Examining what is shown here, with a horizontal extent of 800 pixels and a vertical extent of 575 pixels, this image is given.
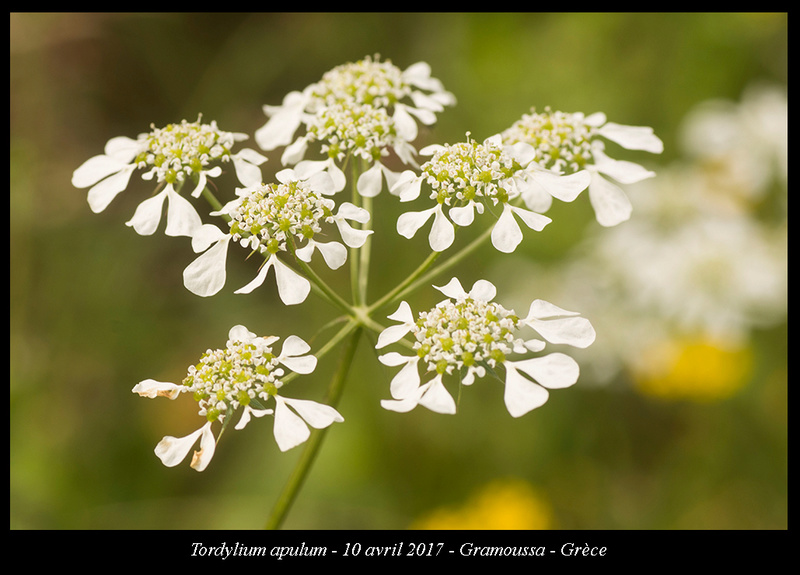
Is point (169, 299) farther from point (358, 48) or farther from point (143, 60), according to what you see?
point (358, 48)

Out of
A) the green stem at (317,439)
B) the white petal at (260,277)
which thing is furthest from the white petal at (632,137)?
the white petal at (260,277)

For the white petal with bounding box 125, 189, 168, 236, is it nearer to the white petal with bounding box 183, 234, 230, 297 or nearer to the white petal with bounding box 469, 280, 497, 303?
the white petal with bounding box 183, 234, 230, 297

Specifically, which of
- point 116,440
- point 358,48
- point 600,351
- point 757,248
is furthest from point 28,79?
point 757,248

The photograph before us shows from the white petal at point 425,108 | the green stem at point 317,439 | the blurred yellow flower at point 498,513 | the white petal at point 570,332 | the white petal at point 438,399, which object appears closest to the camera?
the white petal at point 438,399

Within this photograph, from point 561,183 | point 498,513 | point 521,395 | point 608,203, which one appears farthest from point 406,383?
point 498,513

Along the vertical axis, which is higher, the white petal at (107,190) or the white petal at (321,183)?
the white petal at (321,183)

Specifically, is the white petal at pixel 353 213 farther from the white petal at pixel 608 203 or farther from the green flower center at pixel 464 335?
the white petal at pixel 608 203
